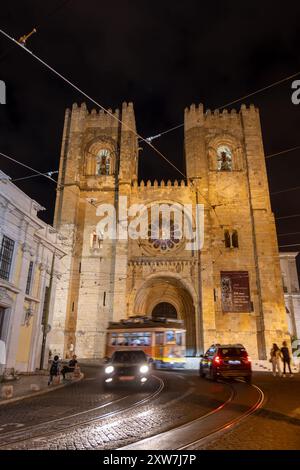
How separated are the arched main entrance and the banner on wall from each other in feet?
16.7

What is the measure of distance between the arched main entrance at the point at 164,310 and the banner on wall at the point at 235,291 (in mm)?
5092

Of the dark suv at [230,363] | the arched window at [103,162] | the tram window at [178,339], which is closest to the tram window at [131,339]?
the tram window at [178,339]

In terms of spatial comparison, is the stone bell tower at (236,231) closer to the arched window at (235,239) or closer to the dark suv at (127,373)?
the arched window at (235,239)

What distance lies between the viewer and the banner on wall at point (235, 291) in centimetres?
2497

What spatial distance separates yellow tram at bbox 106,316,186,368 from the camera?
1922 centimetres

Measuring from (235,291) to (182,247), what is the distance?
552 cm

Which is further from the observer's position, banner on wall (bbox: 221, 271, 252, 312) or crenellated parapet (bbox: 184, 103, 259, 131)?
crenellated parapet (bbox: 184, 103, 259, 131)

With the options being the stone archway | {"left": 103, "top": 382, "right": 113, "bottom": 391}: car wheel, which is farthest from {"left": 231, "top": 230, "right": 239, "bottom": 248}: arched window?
{"left": 103, "top": 382, "right": 113, "bottom": 391}: car wheel

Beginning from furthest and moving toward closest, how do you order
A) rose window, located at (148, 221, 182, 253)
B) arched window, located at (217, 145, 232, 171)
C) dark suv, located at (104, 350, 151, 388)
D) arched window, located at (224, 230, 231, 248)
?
arched window, located at (217, 145, 232, 171) < rose window, located at (148, 221, 182, 253) < arched window, located at (224, 230, 231, 248) < dark suv, located at (104, 350, 151, 388)

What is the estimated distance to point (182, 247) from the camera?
90.1ft

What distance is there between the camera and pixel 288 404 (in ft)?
→ 24.4

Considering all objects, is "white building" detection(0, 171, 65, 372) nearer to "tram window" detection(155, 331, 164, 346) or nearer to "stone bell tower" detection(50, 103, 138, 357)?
"tram window" detection(155, 331, 164, 346)

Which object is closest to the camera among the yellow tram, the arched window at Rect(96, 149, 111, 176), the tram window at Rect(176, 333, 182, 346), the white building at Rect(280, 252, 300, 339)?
the yellow tram

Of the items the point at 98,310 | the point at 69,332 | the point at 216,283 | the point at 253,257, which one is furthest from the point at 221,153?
the point at 69,332
